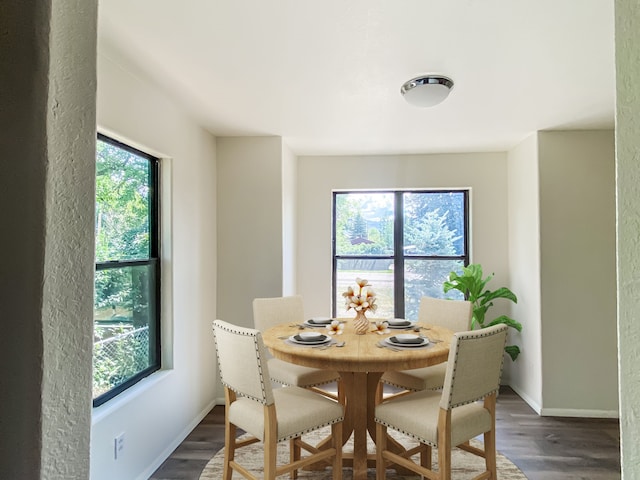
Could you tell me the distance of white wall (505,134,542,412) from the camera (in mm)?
3320

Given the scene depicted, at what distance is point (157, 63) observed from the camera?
205 cm

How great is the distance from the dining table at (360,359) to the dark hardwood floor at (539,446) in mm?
871

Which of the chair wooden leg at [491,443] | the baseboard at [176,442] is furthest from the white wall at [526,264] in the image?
the baseboard at [176,442]

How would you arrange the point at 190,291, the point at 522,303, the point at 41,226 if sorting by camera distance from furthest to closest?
the point at 522,303 → the point at 190,291 → the point at 41,226

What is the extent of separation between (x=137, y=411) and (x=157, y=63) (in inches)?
79.0

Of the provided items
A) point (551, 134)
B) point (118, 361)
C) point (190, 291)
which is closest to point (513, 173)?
point (551, 134)

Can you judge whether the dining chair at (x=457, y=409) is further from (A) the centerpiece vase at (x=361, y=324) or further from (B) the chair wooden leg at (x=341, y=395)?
(A) the centerpiece vase at (x=361, y=324)

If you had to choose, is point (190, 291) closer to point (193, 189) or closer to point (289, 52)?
point (193, 189)

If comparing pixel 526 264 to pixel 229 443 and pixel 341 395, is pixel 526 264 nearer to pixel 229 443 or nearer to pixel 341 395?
pixel 341 395

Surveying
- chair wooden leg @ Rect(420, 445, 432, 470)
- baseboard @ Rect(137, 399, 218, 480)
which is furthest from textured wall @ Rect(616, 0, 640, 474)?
baseboard @ Rect(137, 399, 218, 480)

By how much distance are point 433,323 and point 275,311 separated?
132 cm

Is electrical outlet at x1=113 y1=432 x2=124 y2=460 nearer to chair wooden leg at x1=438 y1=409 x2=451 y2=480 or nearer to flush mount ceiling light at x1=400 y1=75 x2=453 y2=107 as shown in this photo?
chair wooden leg at x1=438 y1=409 x2=451 y2=480

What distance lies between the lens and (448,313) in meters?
3.00

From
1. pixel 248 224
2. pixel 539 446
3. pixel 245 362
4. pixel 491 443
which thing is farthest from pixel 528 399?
pixel 248 224
